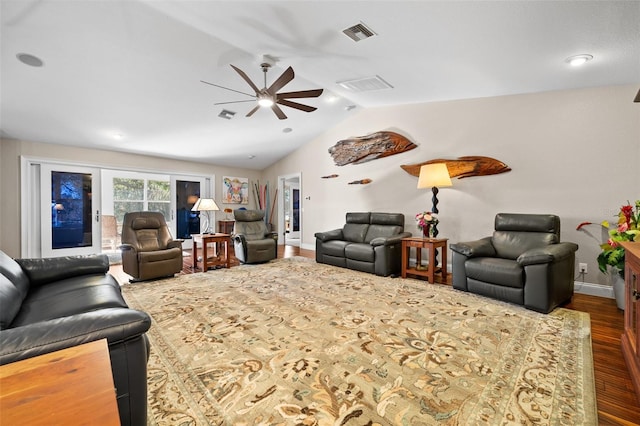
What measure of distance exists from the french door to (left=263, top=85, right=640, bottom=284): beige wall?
5474mm

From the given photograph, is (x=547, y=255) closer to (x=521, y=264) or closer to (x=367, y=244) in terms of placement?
(x=521, y=264)

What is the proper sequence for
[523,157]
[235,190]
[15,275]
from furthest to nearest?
1. [235,190]
2. [523,157]
3. [15,275]

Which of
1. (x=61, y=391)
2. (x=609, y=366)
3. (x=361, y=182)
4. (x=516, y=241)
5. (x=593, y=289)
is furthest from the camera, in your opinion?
(x=361, y=182)

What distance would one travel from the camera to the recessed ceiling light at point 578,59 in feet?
9.16

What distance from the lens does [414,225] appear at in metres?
5.12

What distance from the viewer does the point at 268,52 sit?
11.3 feet

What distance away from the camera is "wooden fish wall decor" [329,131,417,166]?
17.3 ft

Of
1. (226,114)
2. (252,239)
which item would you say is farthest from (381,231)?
(226,114)

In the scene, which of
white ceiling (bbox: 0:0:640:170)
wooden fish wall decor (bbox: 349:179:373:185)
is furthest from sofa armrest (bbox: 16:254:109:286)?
wooden fish wall decor (bbox: 349:179:373:185)

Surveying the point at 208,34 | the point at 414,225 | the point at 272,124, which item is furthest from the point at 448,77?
the point at 272,124

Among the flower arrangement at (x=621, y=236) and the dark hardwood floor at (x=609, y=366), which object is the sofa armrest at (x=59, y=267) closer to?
the dark hardwood floor at (x=609, y=366)

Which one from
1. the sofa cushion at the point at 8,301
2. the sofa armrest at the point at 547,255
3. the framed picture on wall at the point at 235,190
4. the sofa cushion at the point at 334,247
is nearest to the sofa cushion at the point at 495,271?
the sofa armrest at the point at 547,255

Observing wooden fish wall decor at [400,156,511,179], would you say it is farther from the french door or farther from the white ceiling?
the french door

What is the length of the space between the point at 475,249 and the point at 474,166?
1.55 metres
